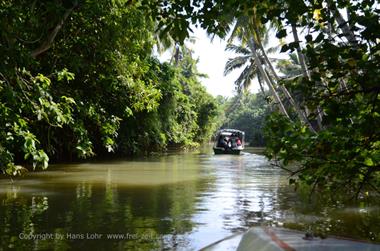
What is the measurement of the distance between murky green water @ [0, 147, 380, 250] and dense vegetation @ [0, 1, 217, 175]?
4.72 ft

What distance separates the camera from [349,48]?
3.43 m

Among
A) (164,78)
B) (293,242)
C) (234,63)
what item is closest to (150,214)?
(293,242)

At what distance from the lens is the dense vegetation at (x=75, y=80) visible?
917 cm

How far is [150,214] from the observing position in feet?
26.9

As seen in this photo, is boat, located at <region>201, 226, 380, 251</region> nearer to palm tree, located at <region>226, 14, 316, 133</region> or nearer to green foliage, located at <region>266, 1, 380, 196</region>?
green foliage, located at <region>266, 1, 380, 196</region>

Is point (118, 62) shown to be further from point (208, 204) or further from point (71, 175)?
point (208, 204)

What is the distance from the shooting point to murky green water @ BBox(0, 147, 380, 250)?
631cm

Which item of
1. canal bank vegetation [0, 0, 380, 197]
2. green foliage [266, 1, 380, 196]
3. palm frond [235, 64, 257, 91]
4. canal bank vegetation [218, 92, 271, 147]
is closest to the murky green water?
canal bank vegetation [0, 0, 380, 197]

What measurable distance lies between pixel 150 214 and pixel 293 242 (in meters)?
4.46

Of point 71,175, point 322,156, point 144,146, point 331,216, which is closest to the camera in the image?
point 322,156

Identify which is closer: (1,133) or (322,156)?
(322,156)

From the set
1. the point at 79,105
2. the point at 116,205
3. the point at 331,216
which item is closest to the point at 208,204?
the point at 116,205

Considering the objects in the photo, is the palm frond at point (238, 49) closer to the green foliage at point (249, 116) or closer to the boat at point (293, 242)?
the green foliage at point (249, 116)

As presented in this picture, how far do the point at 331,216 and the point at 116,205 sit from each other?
394 cm
